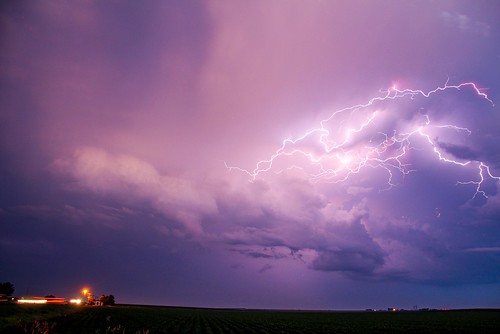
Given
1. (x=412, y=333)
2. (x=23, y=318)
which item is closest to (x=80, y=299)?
(x=23, y=318)

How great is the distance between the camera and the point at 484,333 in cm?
3128

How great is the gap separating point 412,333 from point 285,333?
39.4ft

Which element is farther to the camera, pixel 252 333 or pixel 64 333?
pixel 252 333

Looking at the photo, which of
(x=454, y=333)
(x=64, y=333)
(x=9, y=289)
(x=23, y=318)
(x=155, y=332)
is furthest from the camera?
(x=9, y=289)

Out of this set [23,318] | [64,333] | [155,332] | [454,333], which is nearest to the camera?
[64,333]

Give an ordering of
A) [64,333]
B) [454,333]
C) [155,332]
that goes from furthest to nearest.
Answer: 1. [454,333]
2. [155,332]
3. [64,333]

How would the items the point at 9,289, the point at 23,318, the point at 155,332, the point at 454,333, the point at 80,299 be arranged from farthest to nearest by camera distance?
the point at 80,299 < the point at 9,289 < the point at 23,318 < the point at 454,333 < the point at 155,332

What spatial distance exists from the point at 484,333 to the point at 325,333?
13940 mm

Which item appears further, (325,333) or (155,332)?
(325,333)

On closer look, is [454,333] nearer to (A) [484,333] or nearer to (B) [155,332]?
(A) [484,333]

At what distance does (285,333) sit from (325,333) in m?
3.75

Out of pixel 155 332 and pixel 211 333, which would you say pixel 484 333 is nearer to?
pixel 211 333

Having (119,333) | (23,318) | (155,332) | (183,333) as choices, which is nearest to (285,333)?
(183,333)

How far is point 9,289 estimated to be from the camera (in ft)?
365
